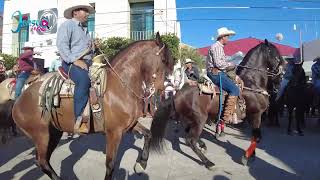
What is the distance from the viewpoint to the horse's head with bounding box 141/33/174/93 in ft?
20.6

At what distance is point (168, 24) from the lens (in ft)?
88.8

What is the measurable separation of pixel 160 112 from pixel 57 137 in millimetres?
2392

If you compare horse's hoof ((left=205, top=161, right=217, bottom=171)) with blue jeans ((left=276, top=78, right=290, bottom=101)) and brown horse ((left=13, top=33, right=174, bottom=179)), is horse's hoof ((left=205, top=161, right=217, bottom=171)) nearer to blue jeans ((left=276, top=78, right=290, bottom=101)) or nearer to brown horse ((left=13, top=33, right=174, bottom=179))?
brown horse ((left=13, top=33, right=174, bottom=179))

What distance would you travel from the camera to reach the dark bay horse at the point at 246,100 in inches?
336

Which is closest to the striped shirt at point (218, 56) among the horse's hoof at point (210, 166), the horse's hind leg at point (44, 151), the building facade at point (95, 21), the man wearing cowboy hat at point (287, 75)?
the horse's hoof at point (210, 166)

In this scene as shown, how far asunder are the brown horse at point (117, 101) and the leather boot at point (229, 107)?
104 inches

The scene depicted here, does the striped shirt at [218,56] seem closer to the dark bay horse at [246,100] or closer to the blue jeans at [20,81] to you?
the dark bay horse at [246,100]

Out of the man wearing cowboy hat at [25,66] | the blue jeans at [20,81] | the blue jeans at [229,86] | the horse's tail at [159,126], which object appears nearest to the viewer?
the horse's tail at [159,126]

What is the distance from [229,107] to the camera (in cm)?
877

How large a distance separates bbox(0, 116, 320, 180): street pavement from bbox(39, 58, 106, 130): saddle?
168 cm

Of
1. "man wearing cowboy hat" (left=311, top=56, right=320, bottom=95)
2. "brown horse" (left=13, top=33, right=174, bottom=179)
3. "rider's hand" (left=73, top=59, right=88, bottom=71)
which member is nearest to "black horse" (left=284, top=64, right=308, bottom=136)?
"man wearing cowboy hat" (left=311, top=56, right=320, bottom=95)

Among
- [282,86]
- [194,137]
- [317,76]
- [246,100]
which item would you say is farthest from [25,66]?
[317,76]

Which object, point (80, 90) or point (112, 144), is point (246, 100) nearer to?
point (112, 144)

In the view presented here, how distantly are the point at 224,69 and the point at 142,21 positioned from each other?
19822 mm
